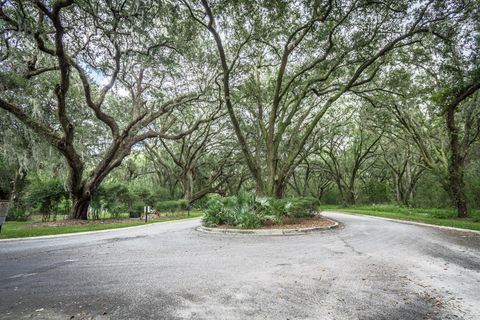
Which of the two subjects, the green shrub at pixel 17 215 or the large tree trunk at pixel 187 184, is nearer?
the green shrub at pixel 17 215

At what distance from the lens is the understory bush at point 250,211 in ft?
35.3

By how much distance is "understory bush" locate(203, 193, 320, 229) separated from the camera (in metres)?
10.8

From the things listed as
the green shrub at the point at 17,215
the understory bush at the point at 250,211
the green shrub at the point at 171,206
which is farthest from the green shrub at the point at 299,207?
the green shrub at the point at 17,215

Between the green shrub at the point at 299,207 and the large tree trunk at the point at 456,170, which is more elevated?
the large tree trunk at the point at 456,170

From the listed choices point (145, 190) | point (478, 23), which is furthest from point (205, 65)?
point (478, 23)

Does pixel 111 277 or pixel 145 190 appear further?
pixel 145 190

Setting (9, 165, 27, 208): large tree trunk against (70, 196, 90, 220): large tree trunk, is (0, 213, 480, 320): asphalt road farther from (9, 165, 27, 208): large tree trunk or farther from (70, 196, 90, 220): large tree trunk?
(9, 165, 27, 208): large tree trunk

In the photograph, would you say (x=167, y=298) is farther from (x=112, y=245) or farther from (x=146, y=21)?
(x=146, y=21)

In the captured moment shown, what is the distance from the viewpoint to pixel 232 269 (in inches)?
193

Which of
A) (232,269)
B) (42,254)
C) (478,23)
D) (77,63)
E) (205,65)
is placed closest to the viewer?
(232,269)

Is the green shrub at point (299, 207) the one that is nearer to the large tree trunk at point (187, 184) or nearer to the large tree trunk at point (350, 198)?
the large tree trunk at point (187, 184)

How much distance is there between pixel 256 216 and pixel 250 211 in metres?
0.46

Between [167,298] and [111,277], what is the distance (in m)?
1.53

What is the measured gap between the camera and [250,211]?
11188 millimetres
